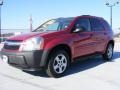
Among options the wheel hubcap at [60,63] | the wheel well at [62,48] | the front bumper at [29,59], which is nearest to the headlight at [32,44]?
the front bumper at [29,59]

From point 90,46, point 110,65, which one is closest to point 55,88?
point 90,46

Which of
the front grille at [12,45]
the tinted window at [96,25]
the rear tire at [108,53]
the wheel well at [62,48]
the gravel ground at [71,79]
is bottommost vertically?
the gravel ground at [71,79]

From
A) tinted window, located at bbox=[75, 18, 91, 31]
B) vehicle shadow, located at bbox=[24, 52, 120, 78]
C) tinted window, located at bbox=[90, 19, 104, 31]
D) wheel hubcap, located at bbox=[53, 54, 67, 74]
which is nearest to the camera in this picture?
wheel hubcap, located at bbox=[53, 54, 67, 74]

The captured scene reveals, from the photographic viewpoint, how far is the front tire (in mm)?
6754

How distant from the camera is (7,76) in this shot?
7.18m

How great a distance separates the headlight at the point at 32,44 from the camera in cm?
649

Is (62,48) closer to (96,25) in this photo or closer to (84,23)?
(84,23)

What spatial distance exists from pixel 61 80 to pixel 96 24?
3049 mm

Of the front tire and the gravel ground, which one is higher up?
the front tire

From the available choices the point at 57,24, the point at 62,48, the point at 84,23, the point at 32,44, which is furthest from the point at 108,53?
the point at 32,44

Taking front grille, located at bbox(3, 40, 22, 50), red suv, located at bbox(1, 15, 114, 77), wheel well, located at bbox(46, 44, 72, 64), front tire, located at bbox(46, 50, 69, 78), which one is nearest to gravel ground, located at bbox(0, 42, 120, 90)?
front tire, located at bbox(46, 50, 69, 78)

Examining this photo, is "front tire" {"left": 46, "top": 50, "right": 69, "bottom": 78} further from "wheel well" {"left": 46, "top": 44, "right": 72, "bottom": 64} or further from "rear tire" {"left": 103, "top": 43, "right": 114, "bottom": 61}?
"rear tire" {"left": 103, "top": 43, "right": 114, "bottom": 61}

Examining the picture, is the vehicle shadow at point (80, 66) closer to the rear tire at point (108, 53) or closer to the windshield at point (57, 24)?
the rear tire at point (108, 53)

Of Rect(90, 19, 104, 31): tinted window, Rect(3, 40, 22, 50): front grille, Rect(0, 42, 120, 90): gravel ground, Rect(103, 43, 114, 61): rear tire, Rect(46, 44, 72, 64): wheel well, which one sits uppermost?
Rect(90, 19, 104, 31): tinted window
